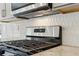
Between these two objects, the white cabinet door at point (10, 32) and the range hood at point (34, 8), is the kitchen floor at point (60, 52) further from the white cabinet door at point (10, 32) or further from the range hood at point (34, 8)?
the white cabinet door at point (10, 32)

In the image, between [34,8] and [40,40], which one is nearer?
[34,8]

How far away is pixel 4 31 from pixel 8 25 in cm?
20

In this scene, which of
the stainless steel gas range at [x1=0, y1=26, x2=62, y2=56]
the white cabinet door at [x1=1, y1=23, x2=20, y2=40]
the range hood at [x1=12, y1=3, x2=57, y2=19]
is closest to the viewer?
the range hood at [x1=12, y1=3, x2=57, y2=19]

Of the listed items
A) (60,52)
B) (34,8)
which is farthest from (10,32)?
(60,52)

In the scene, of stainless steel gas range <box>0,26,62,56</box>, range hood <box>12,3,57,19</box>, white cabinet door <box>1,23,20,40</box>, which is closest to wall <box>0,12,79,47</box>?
stainless steel gas range <box>0,26,62,56</box>

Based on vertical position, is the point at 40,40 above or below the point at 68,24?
below

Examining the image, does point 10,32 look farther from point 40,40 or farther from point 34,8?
point 34,8

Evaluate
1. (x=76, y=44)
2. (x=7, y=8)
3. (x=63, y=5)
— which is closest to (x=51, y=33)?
(x=76, y=44)

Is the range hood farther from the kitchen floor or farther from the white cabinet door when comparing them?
the white cabinet door

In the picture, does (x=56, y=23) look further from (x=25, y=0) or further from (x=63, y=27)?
(x=25, y=0)

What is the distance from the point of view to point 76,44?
110cm

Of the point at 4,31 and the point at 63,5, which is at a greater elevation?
the point at 63,5

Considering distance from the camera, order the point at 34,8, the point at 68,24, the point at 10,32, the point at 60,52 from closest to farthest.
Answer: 1. the point at 60,52
2. the point at 34,8
3. the point at 68,24
4. the point at 10,32

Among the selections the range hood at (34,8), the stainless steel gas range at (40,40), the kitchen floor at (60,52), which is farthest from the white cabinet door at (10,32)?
the kitchen floor at (60,52)
